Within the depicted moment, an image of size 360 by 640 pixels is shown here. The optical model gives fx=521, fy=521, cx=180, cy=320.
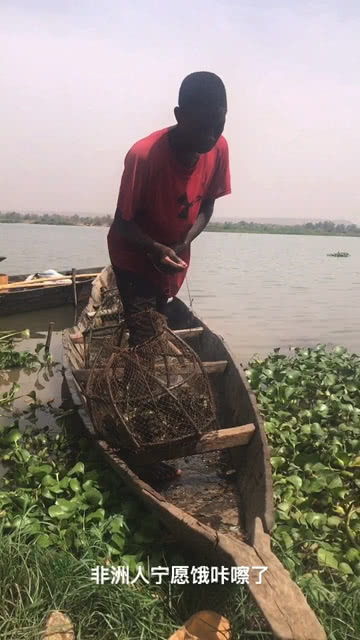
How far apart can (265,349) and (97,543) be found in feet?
20.3

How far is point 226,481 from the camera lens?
3264mm

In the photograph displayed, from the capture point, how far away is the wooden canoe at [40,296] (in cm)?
944

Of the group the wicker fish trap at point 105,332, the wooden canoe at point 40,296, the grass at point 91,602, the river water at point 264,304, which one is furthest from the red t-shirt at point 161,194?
the wooden canoe at point 40,296

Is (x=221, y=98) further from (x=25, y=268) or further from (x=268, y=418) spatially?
(x=25, y=268)

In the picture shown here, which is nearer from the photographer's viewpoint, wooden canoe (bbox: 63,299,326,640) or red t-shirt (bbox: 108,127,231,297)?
wooden canoe (bbox: 63,299,326,640)

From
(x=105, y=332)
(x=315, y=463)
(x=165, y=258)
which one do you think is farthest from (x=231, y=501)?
(x=105, y=332)

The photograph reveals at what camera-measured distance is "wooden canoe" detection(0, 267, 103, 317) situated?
31.0 ft

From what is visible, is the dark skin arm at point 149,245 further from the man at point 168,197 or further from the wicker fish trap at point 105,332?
the wicker fish trap at point 105,332

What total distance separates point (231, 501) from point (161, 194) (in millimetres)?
1883

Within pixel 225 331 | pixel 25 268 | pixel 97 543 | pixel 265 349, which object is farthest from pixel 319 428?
pixel 25 268

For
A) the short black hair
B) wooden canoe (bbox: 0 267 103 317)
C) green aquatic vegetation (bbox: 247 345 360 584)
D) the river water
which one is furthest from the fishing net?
wooden canoe (bbox: 0 267 103 317)

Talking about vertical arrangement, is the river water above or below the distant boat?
below

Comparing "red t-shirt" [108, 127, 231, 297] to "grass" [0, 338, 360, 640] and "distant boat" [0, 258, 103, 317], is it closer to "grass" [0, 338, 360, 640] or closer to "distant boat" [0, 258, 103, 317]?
"grass" [0, 338, 360, 640]

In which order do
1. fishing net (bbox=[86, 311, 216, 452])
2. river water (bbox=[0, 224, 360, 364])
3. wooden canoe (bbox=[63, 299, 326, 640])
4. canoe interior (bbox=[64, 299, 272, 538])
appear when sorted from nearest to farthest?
1. wooden canoe (bbox=[63, 299, 326, 640])
2. canoe interior (bbox=[64, 299, 272, 538])
3. fishing net (bbox=[86, 311, 216, 452])
4. river water (bbox=[0, 224, 360, 364])
